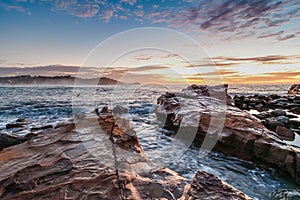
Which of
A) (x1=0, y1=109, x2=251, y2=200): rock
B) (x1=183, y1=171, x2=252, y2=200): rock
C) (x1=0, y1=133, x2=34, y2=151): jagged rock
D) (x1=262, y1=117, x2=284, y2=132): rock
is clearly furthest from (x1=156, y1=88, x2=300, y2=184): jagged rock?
(x1=0, y1=133, x2=34, y2=151): jagged rock

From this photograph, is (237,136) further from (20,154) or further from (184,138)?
(20,154)

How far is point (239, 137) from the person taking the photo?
5.42 metres

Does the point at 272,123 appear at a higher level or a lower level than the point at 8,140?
lower

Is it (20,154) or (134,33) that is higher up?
(134,33)

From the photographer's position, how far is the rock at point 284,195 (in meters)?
3.25

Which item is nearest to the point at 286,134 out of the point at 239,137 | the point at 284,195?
the point at 239,137

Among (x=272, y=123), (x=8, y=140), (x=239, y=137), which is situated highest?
(x=239, y=137)

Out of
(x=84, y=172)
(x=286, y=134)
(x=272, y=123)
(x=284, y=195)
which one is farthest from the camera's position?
(x=272, y=123)

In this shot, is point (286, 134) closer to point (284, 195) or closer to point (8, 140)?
point (284, 195)

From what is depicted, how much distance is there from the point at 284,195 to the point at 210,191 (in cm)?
217

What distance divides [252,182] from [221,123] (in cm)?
234

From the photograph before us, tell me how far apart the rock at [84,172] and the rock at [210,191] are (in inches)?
0.7

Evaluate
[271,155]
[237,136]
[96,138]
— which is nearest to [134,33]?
[96,138]

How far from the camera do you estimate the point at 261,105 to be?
17.8 metres
